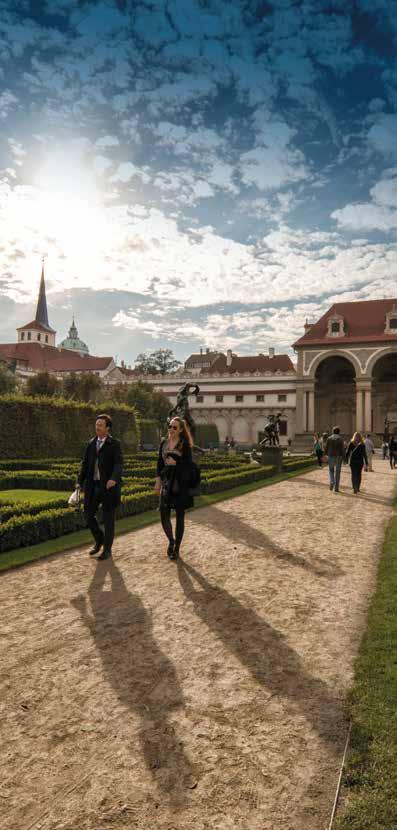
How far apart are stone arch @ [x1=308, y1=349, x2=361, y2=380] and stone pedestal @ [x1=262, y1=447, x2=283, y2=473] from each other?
3438 cm

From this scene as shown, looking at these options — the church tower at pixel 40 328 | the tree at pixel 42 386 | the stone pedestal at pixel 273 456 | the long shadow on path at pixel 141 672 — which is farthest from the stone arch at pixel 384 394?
the church tower at pixel 40 328

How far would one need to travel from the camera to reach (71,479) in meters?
14.5

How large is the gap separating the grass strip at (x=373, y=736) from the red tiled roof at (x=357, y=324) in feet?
173

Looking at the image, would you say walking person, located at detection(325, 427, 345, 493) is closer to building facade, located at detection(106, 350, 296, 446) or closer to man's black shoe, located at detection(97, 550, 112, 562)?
man's black shoe, located at detection(97, 550, 112, 562)

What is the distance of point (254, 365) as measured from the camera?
2699 inches

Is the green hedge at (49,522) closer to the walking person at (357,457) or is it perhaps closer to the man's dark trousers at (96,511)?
the man's dark trousers at (96,511)

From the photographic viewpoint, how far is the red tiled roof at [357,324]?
54.6 m

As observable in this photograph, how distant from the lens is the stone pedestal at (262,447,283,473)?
21703 mm

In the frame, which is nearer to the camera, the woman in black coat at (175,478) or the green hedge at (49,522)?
the woman in black coat at (175,478)

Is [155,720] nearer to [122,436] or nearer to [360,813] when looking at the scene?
[360,813]

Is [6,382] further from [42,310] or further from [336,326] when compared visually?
[42,310]

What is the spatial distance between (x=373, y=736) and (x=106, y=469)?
4.61 metres

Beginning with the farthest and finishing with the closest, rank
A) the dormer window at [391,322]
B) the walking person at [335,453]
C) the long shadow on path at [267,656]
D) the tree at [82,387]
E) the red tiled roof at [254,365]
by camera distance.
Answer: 1. the red tiled roof at [254,365]
2. the dormer window at [391,322]
3. the tree at [82,387]
4. the walking person at [335,453]
5. the long shadow on path at [267,656]

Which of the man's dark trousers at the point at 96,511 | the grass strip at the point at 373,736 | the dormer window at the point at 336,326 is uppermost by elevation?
the dormer window at the point at 336,326
